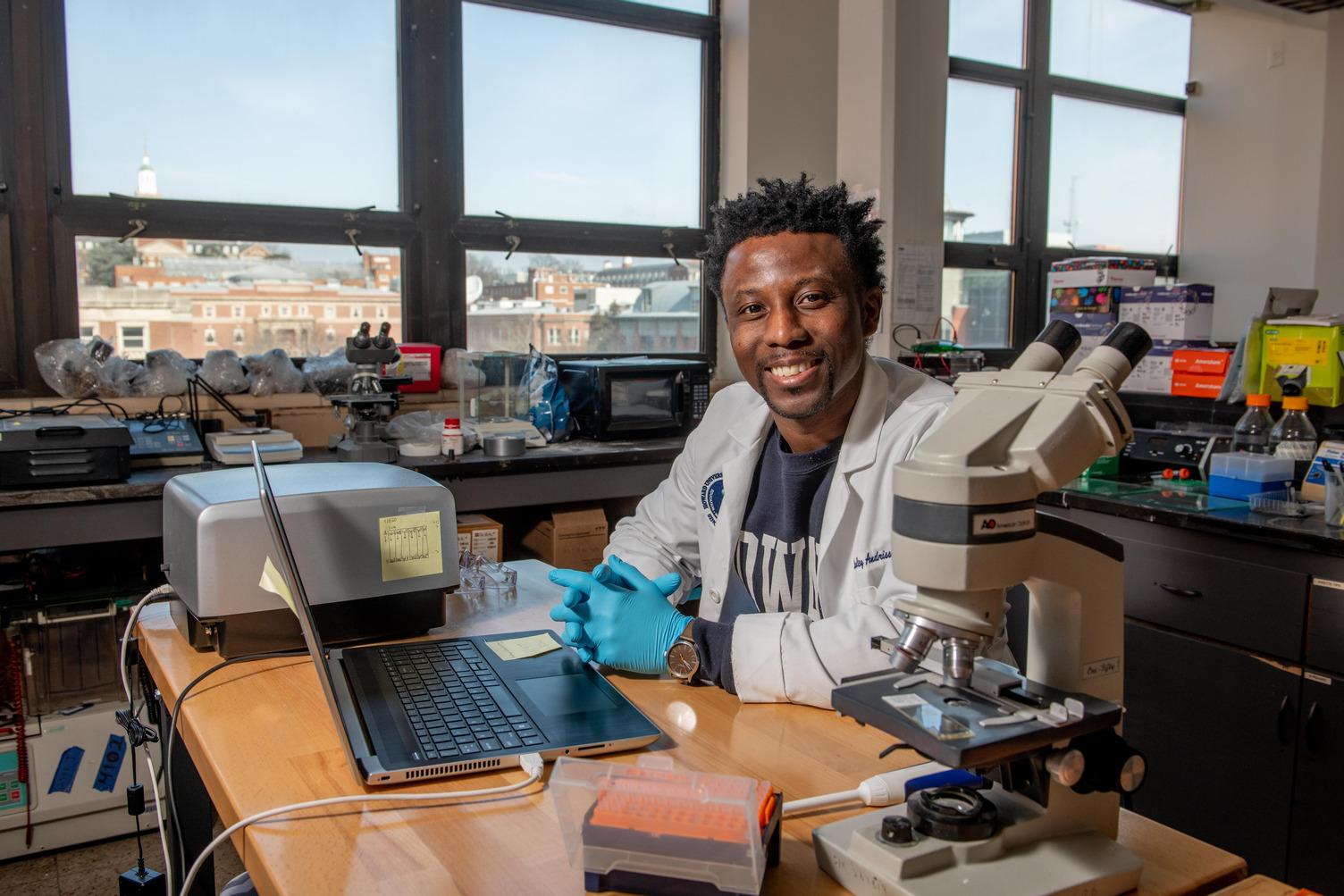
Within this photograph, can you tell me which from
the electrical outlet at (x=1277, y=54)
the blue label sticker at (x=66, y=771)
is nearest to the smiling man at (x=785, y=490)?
the blue label sticker at (x=66, y=771)

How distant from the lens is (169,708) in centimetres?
128

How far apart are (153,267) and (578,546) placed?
5.19 feet

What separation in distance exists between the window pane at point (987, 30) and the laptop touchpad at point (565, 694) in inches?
164

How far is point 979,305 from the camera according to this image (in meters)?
4.87

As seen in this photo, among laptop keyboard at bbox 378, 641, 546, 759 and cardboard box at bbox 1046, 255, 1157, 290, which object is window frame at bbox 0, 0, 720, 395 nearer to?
cardboard box at bbox 1046, 255, 1157, 290

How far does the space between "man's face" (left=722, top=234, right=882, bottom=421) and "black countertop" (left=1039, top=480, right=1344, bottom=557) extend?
74 centimetres

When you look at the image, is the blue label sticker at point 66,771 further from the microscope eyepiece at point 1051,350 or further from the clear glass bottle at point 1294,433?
the clear glass bottle at point 1294,433

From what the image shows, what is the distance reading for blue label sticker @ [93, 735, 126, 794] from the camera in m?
2.51

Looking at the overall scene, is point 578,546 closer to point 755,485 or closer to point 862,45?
point 755,485

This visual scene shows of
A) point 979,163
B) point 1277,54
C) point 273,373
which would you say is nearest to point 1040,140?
point 979,163

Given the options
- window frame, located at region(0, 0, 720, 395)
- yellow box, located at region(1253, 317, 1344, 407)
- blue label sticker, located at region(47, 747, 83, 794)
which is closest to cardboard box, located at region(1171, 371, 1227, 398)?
yellow box, located at region(1253, 317, 1344, 407)

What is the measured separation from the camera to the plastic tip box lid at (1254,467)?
2.54 meters

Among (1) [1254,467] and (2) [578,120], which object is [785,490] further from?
→ (2) [578,120]

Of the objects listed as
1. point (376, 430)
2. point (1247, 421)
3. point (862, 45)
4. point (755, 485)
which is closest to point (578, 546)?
point (376, 430)
